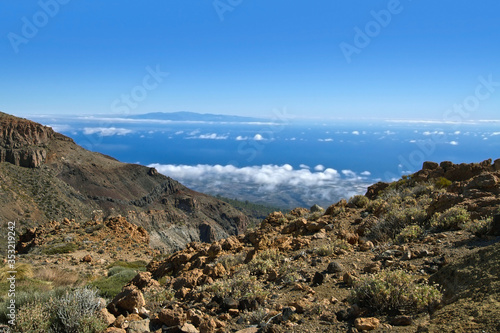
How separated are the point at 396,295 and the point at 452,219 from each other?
4149 mm

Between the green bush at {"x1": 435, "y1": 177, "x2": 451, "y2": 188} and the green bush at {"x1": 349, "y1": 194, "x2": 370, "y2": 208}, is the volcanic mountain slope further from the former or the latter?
the green bush at {"x1": 435, "y1": 177, "x2": 451, "y2": 188}

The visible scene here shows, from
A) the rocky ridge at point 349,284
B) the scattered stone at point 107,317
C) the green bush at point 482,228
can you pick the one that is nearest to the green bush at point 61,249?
the rocky ridge at point 349,284

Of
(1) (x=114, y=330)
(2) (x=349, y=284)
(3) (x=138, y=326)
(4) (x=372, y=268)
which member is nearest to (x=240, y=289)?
(3) (x=138, y=326)

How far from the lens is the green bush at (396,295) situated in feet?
12.7

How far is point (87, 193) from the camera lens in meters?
68.0

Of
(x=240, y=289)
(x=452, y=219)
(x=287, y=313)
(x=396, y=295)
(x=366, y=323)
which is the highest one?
(x=452, y=219)

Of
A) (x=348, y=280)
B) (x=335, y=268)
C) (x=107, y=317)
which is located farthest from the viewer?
(x=335, y=268)

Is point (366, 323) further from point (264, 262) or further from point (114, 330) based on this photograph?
point (264, 262)

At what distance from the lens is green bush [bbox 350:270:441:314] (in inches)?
153

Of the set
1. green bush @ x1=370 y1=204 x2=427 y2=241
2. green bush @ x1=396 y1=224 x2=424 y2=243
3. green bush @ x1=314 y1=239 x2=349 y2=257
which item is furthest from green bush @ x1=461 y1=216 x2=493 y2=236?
green bush @ x1=314 y1=239 x2=349 y2=257

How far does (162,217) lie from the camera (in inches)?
2800

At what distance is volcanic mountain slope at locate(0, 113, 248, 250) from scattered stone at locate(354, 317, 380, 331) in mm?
44059

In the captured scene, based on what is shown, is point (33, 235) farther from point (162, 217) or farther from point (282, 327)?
point (162, 217)

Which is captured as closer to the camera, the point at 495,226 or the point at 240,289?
the point at 240,289
